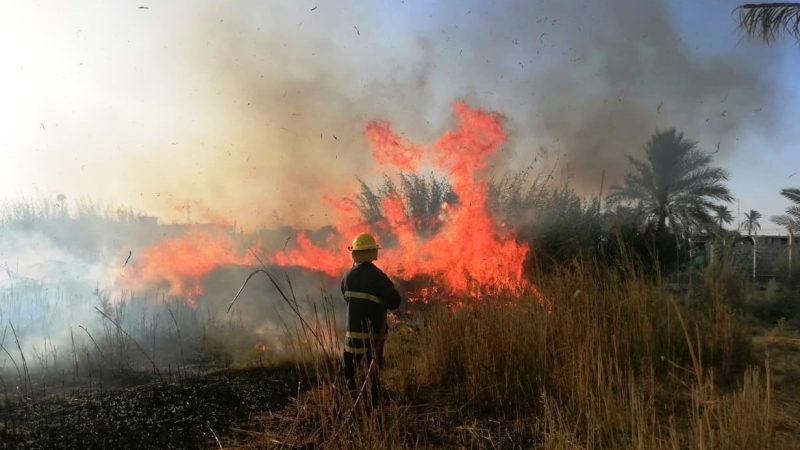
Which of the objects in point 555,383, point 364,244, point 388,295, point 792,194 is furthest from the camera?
point 792,194

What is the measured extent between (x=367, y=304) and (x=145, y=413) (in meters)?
2.81

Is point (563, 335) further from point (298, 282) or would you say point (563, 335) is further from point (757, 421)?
point (298, 282)

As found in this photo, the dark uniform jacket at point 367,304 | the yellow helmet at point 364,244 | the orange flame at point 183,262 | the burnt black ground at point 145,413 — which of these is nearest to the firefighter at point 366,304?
the dark uniform jacket at point 367,304

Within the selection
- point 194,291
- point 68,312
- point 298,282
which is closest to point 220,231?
point 194,291

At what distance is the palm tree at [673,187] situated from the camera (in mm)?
14266

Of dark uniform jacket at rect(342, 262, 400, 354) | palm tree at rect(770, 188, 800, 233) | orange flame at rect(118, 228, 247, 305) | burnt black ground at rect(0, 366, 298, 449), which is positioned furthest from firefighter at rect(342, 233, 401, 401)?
palm tree at rect(770, 188, 800, 233)

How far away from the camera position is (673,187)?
15836mm

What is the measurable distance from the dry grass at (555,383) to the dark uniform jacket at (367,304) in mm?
356

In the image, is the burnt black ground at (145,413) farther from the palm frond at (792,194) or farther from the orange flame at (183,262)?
the palm frond at (792,194)

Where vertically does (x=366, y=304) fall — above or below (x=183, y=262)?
below

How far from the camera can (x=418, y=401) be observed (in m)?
5.50

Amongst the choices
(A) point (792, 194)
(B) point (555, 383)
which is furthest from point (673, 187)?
(B) point (555, 383)

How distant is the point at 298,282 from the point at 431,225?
11.5 ft

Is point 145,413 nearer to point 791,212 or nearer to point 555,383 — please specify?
point 555,383
